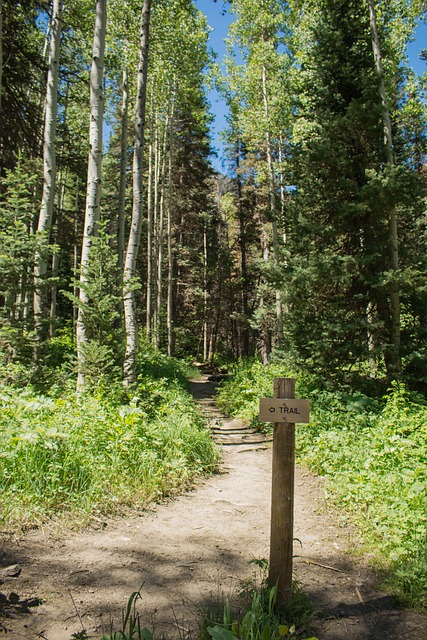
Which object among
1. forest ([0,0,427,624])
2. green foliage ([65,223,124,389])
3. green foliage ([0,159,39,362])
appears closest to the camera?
forest ([0,0,427,624])

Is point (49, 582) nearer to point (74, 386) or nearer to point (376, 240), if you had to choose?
point (74, 386)

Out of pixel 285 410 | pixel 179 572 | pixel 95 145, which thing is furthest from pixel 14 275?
pixel 285 410

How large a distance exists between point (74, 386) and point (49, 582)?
16.3 feet

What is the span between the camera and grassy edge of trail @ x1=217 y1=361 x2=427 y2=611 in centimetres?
353

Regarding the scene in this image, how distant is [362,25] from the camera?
1010 cm

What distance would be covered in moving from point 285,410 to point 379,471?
9.25 ft

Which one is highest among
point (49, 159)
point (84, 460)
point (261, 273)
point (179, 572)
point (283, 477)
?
point (49, 159)

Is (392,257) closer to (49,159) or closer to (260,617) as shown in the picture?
(49,159)

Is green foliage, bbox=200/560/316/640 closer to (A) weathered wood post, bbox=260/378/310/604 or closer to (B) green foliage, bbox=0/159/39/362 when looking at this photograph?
(A) weathered wood post, bbox=260/378/310/604

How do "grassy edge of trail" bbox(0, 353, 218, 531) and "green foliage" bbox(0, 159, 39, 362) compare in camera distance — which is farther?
"green foliage" bbox(0, 159, 39, 362)

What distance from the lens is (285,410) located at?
302 centimetres

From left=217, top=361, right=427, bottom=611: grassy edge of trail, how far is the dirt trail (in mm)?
253

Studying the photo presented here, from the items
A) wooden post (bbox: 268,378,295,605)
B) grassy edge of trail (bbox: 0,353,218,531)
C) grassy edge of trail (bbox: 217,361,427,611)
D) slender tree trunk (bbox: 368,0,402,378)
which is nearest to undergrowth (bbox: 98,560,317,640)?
wooden post (bbox: 268,378,295,605)

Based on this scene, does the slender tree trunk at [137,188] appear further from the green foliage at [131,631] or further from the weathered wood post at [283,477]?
the green foliage at [131,631]
